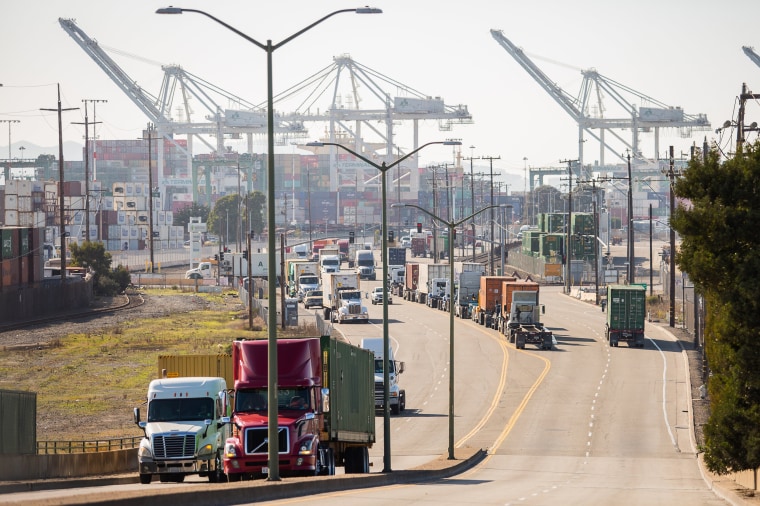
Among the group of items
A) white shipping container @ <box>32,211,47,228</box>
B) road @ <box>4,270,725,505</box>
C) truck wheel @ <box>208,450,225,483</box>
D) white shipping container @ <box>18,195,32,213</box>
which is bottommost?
road @ <box>4,270,725,505</box>

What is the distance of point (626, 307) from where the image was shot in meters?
77.9

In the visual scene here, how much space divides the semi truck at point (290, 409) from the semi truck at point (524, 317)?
49.1 metres

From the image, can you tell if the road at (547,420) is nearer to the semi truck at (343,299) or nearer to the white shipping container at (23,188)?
the semi truck at (343,299)

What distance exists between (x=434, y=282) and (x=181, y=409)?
266ft

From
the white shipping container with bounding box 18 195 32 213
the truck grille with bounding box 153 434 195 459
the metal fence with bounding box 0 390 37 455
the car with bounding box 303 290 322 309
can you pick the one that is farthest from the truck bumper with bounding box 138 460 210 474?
the white shipping container with bounding box 18 195 32 213

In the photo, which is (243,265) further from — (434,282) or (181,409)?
(181,409)

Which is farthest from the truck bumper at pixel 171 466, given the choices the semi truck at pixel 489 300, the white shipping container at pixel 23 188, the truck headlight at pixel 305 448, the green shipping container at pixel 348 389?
the white shipping container at pixel 23 188

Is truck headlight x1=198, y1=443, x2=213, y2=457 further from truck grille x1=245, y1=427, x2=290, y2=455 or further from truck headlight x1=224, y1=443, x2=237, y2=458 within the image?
truck grille x1=245, y1=427, x2=290, y2=455

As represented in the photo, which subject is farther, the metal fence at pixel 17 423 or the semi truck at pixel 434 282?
the semi truck at pixel 434 282

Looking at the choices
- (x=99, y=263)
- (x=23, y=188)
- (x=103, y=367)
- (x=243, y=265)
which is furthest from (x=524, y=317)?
(x=23, y=188)

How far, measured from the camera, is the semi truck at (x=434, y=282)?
108750 mm

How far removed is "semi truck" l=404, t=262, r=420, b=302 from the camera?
119m

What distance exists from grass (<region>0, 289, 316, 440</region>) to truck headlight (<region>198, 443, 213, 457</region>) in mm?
17273

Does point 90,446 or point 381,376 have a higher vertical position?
point 381,376
